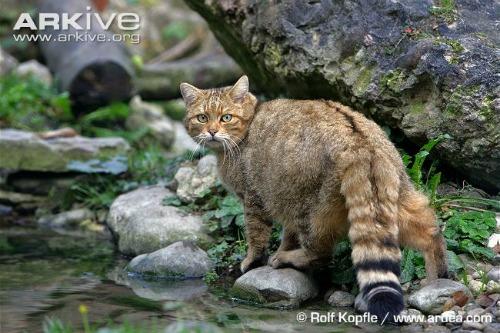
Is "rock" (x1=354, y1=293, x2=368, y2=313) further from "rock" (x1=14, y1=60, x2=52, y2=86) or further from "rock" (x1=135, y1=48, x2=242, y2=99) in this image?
"rock" (x1=14, y1=60, x2=52, y2=86)

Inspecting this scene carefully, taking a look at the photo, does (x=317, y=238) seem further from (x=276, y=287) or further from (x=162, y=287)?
(x=162, y=287)

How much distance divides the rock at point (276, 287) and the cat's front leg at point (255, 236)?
0.38m

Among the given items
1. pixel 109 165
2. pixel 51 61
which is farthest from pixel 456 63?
pixel 51 61

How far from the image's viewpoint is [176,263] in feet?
23.1

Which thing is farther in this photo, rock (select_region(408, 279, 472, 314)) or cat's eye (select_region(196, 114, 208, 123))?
cat's eye (select_region(196, 114, 208, 123))

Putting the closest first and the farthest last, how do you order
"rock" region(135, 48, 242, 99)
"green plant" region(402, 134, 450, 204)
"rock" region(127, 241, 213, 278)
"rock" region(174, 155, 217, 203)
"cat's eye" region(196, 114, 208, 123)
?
"green plant" region(402, 134, 450, 204)
"cat's eye" region(196, 114, 208, 123)
"rock" region(127, 241, 213, 278)
"rock" region(174, 155, 217, 203)
"rock" region(135, 48, 242, 99)

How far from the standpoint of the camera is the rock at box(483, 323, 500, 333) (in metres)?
5.14

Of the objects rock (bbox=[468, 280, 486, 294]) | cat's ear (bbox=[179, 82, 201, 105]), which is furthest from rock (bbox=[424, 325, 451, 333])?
cat's ear (bbox=[179, 82, 201, 105])

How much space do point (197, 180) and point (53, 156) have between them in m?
2.63

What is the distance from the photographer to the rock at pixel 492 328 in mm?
5141

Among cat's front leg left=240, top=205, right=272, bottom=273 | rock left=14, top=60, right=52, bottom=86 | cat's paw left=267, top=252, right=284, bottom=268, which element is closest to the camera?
cat's paw left=267, top=252, right=284, bottom=268

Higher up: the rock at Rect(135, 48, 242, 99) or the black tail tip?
the rock at Rect(135, 48, 242, 99)

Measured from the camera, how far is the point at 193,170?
8.48m

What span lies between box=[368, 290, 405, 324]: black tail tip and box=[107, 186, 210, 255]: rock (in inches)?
114
